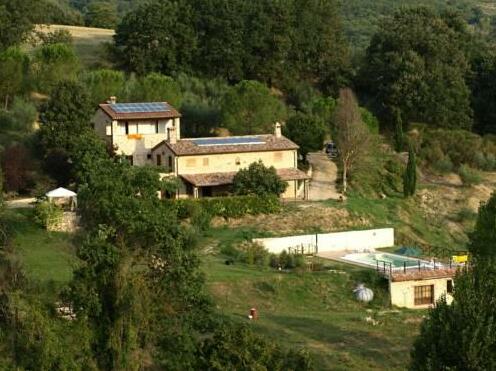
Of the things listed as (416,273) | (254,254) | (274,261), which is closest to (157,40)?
(254,254)

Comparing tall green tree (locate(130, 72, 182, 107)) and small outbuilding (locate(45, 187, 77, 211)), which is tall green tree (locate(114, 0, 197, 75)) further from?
small outbuilding (locate(45, 187, 77, 211))

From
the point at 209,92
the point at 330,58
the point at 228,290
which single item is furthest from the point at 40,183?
the point at 330,58

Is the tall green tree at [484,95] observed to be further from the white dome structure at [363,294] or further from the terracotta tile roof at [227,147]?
the white dome structure at [363,294]

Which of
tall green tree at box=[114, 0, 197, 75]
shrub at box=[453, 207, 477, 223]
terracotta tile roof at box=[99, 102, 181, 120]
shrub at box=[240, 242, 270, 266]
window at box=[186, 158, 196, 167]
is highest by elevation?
tall green tree at box=[114, 0, 197, 75]

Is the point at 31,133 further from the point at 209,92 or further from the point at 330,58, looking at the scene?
the point at 330,58

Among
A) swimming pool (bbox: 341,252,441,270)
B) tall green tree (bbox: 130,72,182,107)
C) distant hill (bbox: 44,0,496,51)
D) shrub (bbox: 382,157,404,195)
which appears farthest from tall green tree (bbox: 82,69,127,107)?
distant hill (bbox: 44,0,496,51)

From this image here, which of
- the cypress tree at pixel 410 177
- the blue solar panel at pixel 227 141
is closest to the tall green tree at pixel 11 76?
the blue solar panel at pixel 227 141

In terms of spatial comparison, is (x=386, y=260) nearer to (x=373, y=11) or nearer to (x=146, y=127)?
(x=146, y=127)
